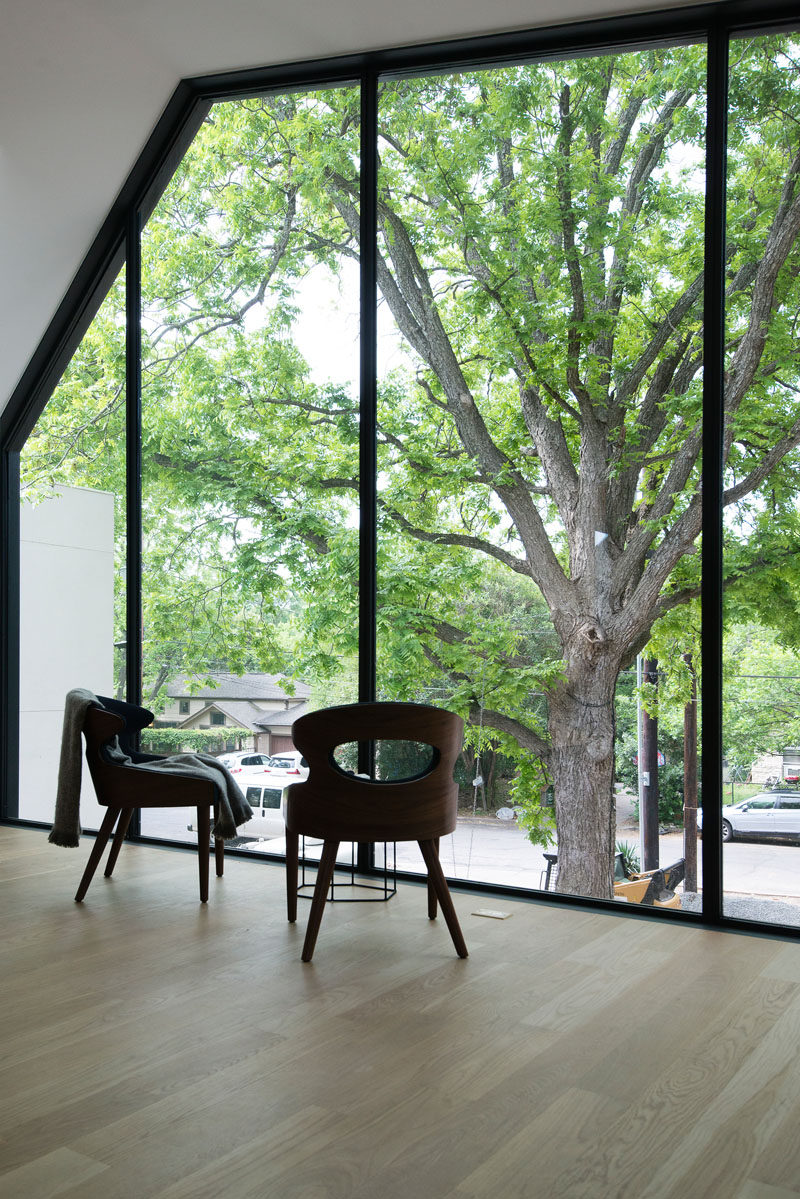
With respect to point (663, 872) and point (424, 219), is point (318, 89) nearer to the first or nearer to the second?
point (424, 219)

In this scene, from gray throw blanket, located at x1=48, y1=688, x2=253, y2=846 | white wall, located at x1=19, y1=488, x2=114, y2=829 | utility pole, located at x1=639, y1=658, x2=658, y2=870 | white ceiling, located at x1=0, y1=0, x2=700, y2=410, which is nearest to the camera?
utility pole, located at x1=639, y1=658, x2=658, y2=870

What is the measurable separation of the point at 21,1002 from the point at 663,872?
2.09 m

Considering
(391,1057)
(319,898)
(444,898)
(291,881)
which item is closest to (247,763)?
(291,881)

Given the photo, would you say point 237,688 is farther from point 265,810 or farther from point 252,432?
point 252,432

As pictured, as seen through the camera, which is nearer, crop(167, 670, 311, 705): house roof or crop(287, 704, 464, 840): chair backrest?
crop(287, 704, 464, 840): chair backrest

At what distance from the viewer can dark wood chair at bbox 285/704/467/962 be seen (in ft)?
9.78

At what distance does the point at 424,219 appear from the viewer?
166 inches

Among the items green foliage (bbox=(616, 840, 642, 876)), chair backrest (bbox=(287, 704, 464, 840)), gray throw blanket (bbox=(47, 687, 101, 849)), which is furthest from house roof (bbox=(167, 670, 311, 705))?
green foliage (bbox=(616, 840, 642, 876))

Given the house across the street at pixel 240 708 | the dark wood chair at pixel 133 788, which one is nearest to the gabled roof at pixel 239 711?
the house across the street at pixel 240 708

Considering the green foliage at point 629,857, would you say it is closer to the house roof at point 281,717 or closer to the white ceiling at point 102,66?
the house roof at point 281,717

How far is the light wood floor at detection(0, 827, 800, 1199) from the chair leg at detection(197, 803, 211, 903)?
0.12 metres

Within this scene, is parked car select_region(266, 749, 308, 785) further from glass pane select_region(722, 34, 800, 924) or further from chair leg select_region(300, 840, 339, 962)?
glass pane select_region(722, 34, 800, 924)

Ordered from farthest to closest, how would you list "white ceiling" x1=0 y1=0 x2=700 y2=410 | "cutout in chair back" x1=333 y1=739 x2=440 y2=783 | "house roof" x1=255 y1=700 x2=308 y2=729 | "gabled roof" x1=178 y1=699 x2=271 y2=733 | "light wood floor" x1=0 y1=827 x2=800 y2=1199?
"gabled roof" x1=178 y1=699 x2=271 y2=733, "house roof" x1=255 y1=700 x2=308 y2=729, "cutout in chair back" x1=333 y1=739 x2=440 y2=783, "white ceiling" x1=0 y1=0 x2=700 y2=410, "light wood floor" x1=0 y1=827 x2=800 y2=1199

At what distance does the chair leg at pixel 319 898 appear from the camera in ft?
9.73
